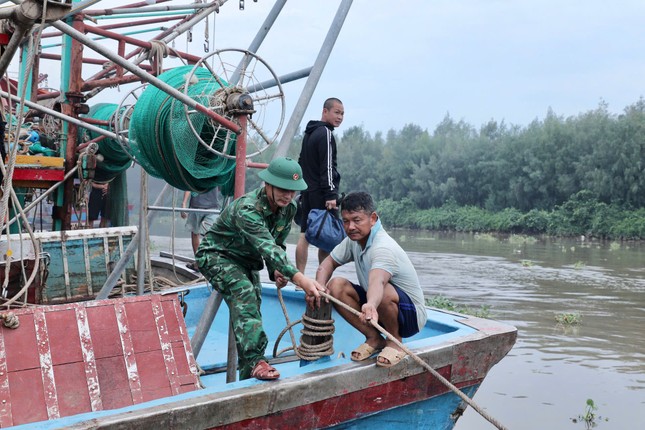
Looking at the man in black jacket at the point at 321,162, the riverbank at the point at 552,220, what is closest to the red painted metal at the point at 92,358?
the man in black jacket at the point at 321,162

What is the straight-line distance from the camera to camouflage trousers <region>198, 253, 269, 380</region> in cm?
389

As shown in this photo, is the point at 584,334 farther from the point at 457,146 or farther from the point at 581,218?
the point at 457,146

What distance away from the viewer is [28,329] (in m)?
3.52

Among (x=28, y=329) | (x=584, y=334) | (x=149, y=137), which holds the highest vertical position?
(x=149, y=137)

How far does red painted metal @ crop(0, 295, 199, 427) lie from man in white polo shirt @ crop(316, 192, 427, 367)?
2.98 ft

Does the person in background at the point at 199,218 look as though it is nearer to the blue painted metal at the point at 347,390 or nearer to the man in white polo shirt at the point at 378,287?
the blue painted metal at the point at 347,390

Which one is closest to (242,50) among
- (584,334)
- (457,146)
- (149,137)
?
(149,137)

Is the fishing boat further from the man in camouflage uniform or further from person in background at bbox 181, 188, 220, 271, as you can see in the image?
person in background at bbox 181, 188, 220, 271

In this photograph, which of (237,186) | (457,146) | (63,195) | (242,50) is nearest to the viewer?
(237,186)

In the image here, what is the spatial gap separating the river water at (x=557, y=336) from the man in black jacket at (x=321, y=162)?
6.63 ft

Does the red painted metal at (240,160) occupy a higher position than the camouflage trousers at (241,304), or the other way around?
the red painted metal at (240,160)

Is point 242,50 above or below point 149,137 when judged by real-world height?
above

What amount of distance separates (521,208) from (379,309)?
35.6 meters

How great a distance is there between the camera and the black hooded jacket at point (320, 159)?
5.62 m
